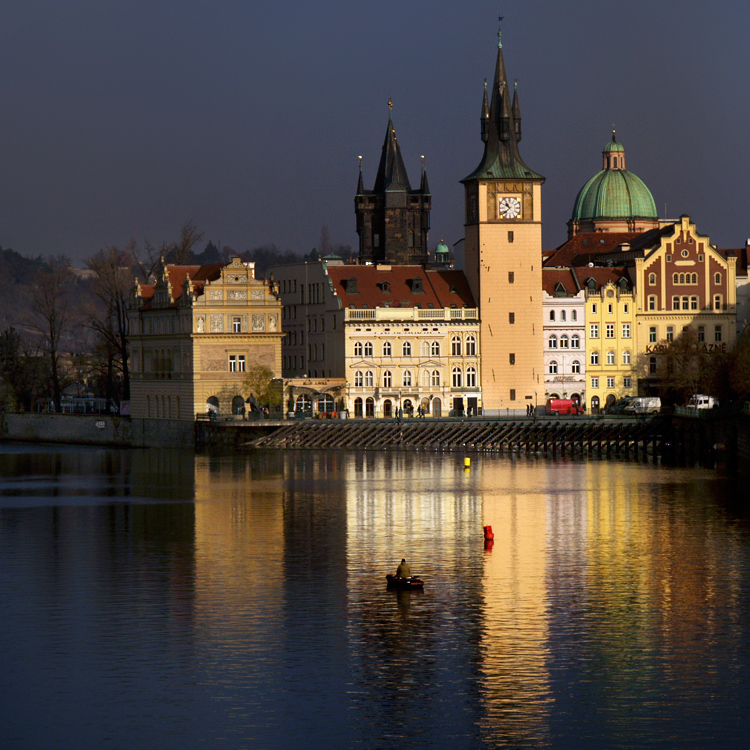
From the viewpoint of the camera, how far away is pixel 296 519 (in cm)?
6512

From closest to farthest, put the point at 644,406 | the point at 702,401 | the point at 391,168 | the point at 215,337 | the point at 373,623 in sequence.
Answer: the point at 373,623 < the point at 702,401 < the point at 215,337 < the point at 644,406 < the point at 391,168

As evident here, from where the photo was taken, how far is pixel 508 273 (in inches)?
4774

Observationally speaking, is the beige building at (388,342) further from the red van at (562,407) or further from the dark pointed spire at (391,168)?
the dark pointed spire at (391,168)

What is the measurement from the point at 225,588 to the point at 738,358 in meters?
60.2

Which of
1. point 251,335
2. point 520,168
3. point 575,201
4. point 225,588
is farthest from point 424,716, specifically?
point 575,201

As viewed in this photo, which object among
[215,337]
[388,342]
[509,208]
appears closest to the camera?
[215,337]

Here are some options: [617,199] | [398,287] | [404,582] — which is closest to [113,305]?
[398,287]

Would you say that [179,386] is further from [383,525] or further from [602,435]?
[383,525]

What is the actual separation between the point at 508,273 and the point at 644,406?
14.5m

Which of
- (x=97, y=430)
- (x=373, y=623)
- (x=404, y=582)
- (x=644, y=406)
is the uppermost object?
(x=644, y=406)

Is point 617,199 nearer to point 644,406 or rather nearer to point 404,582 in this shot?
point 644,406

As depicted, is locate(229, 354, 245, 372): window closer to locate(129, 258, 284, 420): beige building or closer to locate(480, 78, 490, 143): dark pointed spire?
locate(129, 258, 284, 420): beige building

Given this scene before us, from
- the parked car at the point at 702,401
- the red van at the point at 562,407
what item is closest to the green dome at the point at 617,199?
the red van at the point at 562,407

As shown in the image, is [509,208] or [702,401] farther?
[509,208]
